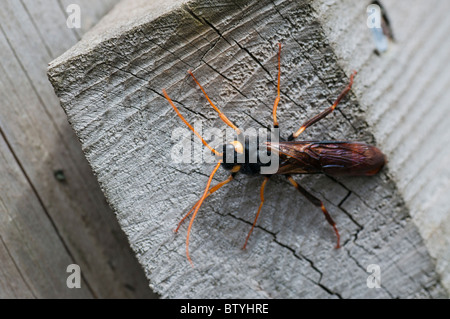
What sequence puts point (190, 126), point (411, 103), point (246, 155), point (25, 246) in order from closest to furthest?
1. point (190, 126)
2. point (246, 155)
3. point (411, 103)
4. point (25, 246)

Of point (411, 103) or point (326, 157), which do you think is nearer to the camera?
point (326, 157)

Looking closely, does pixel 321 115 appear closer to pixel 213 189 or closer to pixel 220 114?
pixel 220 114

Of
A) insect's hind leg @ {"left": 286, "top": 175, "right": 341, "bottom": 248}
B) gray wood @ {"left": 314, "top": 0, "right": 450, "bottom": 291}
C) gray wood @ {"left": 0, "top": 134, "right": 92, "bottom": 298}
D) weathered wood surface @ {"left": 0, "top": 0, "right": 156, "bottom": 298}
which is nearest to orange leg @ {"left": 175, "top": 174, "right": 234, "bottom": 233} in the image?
insect's hind leg @ {"left": 286, "top": 175, "right": 341, "bottom": 248}

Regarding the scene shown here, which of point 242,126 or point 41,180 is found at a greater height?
point 41,180

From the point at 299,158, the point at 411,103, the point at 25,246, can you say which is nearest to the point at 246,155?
the point at 299,158

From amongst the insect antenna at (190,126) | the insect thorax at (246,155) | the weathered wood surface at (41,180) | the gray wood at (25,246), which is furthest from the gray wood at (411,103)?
the gray wood at (25,246)

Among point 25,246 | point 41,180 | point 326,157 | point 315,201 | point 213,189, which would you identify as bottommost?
point 315,201

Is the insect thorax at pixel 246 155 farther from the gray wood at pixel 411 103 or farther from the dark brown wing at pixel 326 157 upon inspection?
the gray wood at pixel 411 103

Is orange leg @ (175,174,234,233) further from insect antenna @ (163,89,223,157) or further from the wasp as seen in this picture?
insect antenna @ (163,89,223,157)
